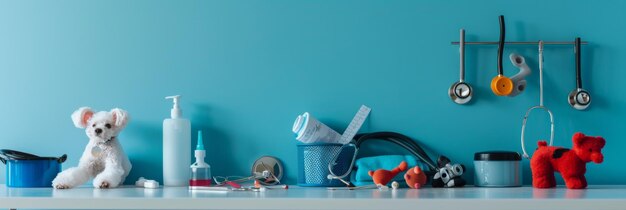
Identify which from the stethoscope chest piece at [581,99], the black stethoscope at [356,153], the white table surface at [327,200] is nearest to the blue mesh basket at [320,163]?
the black stethoscope at [356,153]

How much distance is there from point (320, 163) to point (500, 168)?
0.38m

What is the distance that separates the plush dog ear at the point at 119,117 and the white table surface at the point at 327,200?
0.68 ft

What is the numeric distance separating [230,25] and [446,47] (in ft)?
1.66

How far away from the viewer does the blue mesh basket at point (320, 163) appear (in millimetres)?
1520

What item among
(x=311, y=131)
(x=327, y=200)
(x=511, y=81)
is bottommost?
(x=327, y=200)

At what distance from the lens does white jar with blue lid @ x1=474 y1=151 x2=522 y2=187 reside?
57.6 inches

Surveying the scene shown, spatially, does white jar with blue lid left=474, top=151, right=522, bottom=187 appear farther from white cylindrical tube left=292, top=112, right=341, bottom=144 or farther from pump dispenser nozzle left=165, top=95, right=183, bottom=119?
pump dispenser nozzle left=165, top=95, right=183, bottom=119

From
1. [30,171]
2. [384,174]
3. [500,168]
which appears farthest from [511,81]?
[30,171]

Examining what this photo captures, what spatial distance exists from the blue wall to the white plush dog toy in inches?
3.6

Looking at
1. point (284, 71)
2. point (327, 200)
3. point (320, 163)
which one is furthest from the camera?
point (284, 71)

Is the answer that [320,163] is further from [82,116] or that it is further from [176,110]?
[82,116]

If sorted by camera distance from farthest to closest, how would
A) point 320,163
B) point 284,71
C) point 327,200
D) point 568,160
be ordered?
point 284,71 → point 320,163 → point 568,160 → point 327,200

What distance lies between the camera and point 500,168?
4.80 feet

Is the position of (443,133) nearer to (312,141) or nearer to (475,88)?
(475,88)
